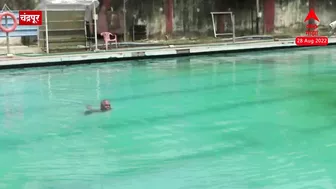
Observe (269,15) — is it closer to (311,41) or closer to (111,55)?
(311,41)

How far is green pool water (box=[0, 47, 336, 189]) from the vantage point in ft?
12.3

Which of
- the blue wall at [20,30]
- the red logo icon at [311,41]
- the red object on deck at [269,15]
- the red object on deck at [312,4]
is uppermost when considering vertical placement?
the red object on deck at [312,4]

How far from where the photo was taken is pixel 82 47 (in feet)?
42.7

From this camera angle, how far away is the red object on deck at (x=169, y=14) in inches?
615

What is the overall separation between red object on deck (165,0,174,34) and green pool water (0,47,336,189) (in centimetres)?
629

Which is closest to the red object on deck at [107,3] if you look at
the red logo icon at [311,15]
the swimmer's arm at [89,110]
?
the red logo icon at [311,15]

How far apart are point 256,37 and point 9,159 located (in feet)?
42.7

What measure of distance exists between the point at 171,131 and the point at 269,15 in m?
13.5

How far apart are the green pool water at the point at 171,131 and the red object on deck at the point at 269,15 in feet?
27.3

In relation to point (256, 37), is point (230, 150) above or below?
below

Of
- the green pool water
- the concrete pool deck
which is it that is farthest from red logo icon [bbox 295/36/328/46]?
the green pool water

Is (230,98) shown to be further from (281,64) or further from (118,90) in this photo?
(281,64)

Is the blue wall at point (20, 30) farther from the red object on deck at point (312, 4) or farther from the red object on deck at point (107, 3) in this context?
the red object on deck at point (312, 4)

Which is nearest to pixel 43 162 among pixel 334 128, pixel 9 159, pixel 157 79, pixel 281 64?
pixel 9 159
